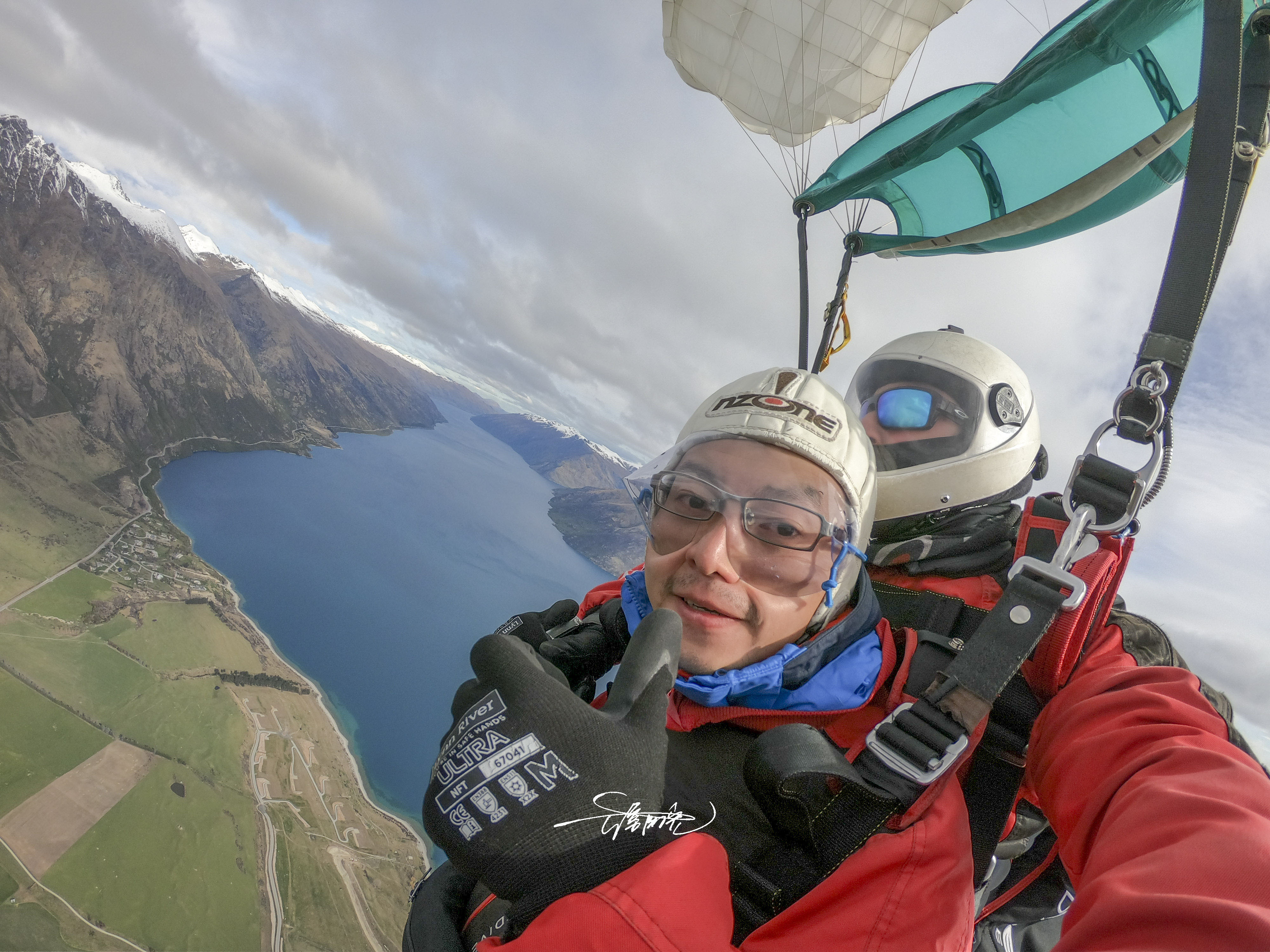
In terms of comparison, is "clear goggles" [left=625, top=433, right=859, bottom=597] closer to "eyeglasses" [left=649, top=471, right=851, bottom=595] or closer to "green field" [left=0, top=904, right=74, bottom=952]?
"eyeglasses" [left=649, top=471, right=851, bottom=595]

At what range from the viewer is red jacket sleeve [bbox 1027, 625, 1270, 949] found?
2.25ft

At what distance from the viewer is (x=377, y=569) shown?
2798 inches

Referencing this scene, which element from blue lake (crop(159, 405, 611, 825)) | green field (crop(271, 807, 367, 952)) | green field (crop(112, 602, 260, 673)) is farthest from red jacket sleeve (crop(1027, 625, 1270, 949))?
green field (crop(112, 602, 260, 673))

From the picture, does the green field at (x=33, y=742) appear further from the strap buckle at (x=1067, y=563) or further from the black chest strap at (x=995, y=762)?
the strap buckle at (x=1067, y=563)

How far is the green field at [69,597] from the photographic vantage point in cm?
4734

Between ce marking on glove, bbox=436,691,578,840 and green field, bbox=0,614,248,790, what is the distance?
2031 inches

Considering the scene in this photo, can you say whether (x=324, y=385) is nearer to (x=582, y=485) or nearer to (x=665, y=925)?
(x=582, y=485)

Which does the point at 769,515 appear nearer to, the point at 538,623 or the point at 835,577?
the point at 835,577

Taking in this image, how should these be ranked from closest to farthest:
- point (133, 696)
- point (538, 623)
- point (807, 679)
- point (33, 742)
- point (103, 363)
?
point (807, 679) < point (538, 623) < point (33, 742) < point (133, 696) < point (103, 363)

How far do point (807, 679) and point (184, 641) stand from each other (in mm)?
65275

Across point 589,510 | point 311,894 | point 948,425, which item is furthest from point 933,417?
point 589,510

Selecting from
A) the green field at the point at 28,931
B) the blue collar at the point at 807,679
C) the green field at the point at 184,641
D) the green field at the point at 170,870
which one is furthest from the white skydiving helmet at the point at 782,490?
the green field at the point at 184,641

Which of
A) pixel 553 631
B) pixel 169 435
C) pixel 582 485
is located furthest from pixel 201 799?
pixel 582 485

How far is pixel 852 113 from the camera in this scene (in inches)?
281
